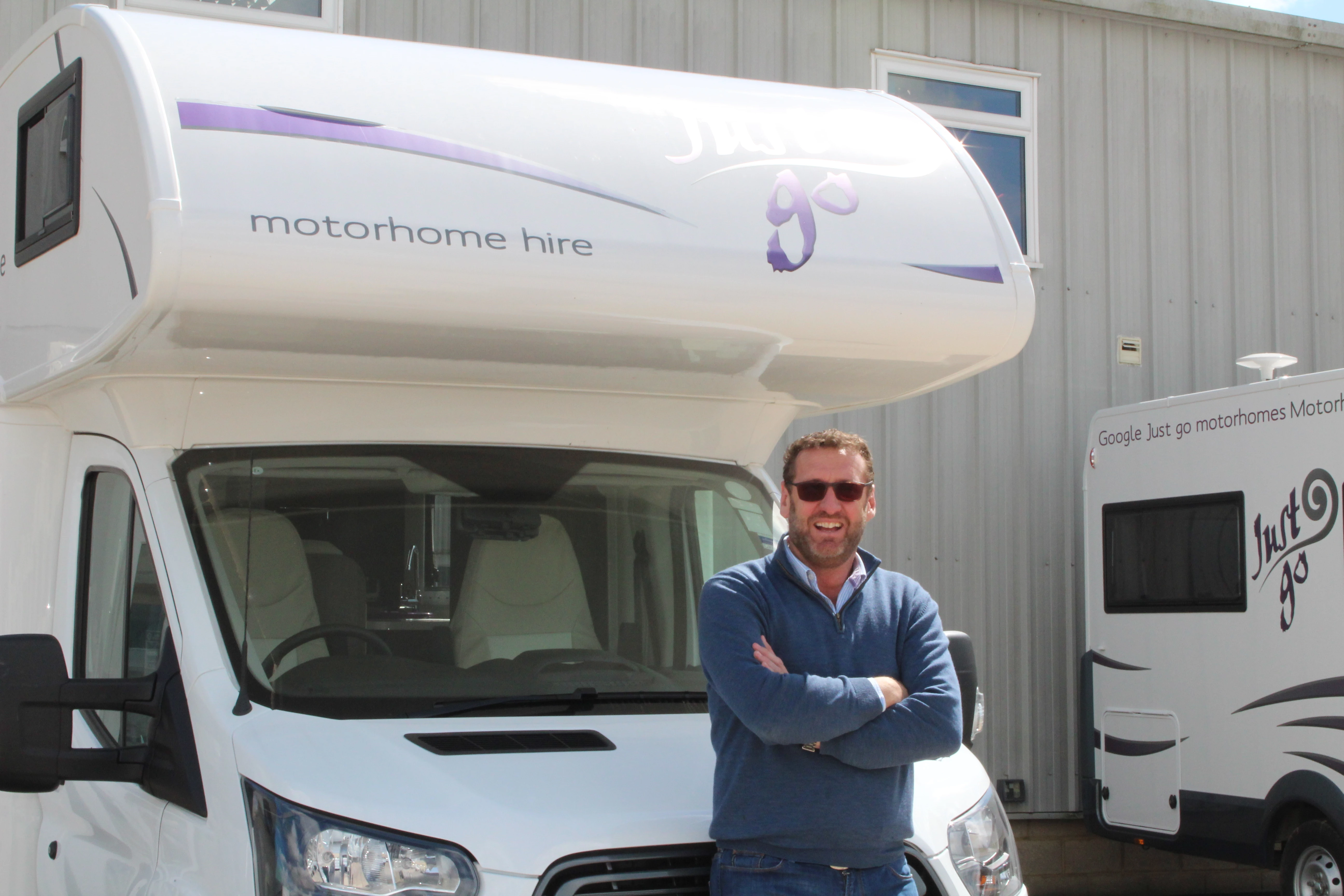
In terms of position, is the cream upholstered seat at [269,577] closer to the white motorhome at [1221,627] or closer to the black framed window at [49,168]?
the black framed window at [49,168]

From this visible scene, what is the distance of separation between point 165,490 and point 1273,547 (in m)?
5.85

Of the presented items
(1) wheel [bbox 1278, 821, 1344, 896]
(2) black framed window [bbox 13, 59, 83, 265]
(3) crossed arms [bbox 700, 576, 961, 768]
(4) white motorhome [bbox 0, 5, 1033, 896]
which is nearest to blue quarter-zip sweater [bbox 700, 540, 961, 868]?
(3) crossed arms [bbox 700, 576, 961, 768]

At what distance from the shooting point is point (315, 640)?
130 inches

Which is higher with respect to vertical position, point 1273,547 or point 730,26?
point 730,26

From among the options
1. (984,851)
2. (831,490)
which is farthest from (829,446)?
(984,851)

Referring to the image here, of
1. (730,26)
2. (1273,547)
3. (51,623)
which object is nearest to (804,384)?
(51,623)

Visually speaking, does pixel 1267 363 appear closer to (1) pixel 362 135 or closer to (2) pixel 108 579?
(1) pixel 362 135

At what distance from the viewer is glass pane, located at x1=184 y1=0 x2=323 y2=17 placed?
774cm

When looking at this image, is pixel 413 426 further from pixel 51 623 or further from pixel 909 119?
pixel 909 119

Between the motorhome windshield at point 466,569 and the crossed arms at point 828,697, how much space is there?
531mm

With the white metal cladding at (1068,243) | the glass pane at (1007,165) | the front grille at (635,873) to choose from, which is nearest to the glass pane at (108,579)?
the front grille at (635,873)

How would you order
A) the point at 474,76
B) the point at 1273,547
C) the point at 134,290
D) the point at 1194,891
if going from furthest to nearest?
1. the point at 1194,891
2. the point at 1273,547
3. the point at 474,76
4. the point at 134,290

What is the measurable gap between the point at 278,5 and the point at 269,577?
5.30 metres

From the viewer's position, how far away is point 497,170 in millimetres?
3354
